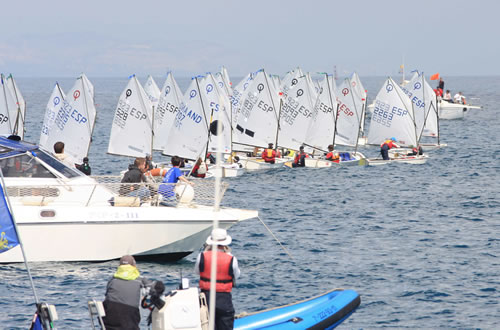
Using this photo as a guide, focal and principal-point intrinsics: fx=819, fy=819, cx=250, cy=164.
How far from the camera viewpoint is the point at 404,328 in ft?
61.5

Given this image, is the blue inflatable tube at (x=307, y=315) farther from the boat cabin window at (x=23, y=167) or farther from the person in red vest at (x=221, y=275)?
the boat cabin window at (x=23, y=167)

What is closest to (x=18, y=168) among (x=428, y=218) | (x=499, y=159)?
(x=428, y=218)

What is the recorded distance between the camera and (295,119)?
5312 centimetres

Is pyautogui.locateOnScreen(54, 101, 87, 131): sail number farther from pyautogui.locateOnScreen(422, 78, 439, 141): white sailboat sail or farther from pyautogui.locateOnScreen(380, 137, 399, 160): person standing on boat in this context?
pyautogui.locateOnScreen(422, 78, 439, 141): white sailboat sail

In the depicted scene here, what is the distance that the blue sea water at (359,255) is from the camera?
65.3 ft

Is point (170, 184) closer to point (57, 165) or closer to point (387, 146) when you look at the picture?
point (57, 165)

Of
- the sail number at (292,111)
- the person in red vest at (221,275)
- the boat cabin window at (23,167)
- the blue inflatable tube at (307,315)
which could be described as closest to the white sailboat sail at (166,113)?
the sail number at (292,111)

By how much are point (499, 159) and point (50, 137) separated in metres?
31.2

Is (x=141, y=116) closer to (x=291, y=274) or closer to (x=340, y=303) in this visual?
Result: (x=291, y=274)

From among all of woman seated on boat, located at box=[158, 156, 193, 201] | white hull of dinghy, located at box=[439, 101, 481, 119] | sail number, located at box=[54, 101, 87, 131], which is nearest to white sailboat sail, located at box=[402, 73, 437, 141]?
sail number, located at box=[54, 101, 87, 131]

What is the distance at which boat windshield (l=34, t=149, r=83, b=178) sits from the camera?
22.4m

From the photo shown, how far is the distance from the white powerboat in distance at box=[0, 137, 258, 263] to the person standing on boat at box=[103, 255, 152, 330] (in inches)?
284

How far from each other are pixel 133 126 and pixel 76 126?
4.55m

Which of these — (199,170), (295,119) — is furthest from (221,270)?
(295,119)
